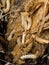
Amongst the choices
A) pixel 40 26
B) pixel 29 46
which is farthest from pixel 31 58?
pixel 40 26

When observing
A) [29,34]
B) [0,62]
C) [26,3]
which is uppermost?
[26,3]

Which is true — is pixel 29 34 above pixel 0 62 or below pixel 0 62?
above

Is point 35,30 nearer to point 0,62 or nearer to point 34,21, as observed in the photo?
point 34,21

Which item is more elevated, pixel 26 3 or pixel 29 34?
pixel 26 3

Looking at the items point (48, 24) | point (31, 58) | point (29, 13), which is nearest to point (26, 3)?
point (29, 13)

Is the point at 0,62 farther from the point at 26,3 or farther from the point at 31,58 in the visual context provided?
the point at 26,3

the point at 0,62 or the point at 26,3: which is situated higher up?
the point at 26,3

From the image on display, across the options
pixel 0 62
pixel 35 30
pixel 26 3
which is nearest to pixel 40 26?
pixel 35 30
